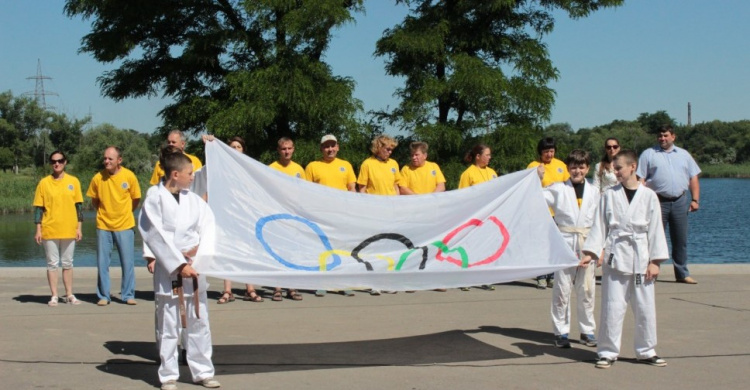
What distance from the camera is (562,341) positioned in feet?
25.7

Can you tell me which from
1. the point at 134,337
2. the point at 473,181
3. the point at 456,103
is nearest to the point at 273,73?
the point at 456,103

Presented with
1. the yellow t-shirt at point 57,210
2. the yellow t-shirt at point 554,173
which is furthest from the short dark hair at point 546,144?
the yellow t-shirt at point 57,210

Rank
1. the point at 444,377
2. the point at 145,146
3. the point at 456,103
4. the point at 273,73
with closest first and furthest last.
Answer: the point at 444,377 → the point at 273,73 → the point at 456,103 → the point at 145,146

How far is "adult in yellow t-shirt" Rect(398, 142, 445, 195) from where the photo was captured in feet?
37.3

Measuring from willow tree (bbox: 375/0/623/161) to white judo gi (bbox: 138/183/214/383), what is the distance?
19.1 metres

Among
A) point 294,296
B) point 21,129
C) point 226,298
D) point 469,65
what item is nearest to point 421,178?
point 294,296

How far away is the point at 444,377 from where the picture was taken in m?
6.72

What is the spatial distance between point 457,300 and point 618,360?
3405mm

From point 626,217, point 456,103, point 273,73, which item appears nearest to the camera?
point 626,217

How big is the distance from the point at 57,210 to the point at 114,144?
57.1m

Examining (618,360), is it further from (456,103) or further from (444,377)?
(456,103)

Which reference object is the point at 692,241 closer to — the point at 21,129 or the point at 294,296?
the point at 294,296

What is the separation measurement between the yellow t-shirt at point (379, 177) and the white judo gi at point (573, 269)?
3323 mm

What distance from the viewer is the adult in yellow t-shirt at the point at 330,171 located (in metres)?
10.9
